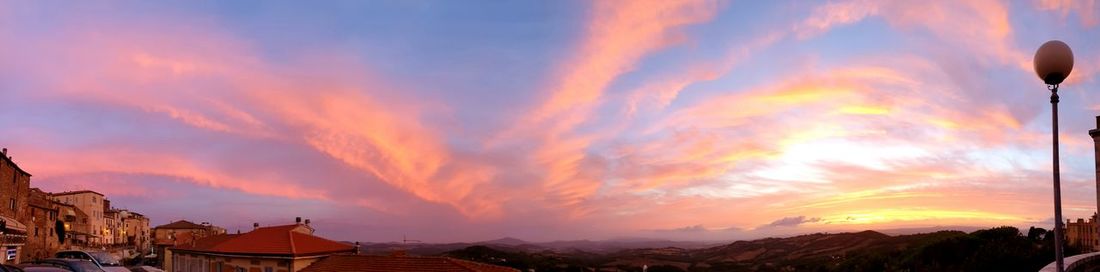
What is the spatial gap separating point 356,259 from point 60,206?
6319 centimetres

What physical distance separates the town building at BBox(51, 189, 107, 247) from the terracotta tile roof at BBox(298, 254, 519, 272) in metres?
77.5

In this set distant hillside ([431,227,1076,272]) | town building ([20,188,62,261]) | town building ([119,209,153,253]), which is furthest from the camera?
town building ([119,209,153,253])

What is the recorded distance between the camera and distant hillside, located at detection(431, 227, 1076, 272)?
2569 cm

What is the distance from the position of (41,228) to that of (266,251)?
45.6 m

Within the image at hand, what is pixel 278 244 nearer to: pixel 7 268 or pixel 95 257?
pixel 95 257

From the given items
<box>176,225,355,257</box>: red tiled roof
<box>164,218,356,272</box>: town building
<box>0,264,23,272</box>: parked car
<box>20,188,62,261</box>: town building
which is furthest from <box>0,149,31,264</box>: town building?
<box>0,264,23,272</box>: parked car

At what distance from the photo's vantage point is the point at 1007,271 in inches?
823

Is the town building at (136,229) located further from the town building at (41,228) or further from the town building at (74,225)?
the town building at (41,228)

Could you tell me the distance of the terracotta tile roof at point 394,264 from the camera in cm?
3188

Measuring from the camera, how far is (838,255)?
75500 mm

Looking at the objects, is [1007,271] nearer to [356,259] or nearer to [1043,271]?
[1043,271]

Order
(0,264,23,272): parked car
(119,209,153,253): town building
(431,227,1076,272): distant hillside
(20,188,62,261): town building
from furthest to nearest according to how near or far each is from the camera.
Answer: (119,209,153,253): town building < (20,188,62,261): town building < (431,227,1076,272): distant hillside < (0,264,23,272): parked car

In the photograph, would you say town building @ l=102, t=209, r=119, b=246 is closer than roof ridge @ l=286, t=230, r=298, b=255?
No

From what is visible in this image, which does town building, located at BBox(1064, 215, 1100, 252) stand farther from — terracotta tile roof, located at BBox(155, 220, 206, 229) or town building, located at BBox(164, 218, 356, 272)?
terracotta tile roof, located at BBox(155, 220, 206, 229)
